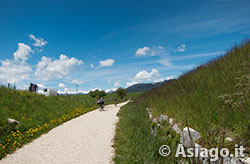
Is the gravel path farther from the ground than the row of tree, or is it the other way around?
the row of tree

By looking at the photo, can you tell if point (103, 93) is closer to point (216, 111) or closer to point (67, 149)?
point (67, 149)

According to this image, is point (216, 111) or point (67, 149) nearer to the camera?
point (216, 111)

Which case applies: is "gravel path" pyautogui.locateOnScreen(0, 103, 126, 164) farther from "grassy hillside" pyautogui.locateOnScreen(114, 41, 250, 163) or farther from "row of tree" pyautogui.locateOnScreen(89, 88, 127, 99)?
"row of tree" pyautogui.locateOnScreen(89, 88, 127, 99)

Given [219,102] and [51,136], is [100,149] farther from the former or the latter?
[219,102]

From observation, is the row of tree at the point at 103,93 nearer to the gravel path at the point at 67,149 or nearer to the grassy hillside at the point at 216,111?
the gravel path at the point at 67,149

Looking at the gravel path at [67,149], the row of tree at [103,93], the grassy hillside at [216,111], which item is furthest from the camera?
the row of tree at [103,93]

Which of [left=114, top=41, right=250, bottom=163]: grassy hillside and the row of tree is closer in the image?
[left=114, top=41, right=250, bottom=163]: grassy hillside

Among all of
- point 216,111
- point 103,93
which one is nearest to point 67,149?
point 216,111

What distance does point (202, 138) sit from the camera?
3158mm

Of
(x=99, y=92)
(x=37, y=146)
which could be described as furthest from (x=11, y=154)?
(x=99, y=92)

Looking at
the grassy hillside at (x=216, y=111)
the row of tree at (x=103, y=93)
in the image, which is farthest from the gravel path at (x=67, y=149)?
the row of tree at (x=103, y=93)

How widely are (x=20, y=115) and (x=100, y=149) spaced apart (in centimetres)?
666

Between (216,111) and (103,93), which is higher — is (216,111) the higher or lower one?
the lower one

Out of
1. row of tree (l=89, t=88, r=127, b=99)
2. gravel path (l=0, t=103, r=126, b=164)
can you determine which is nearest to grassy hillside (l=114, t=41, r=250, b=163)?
gravel path (l=0, t=103, r=126, b=164)
